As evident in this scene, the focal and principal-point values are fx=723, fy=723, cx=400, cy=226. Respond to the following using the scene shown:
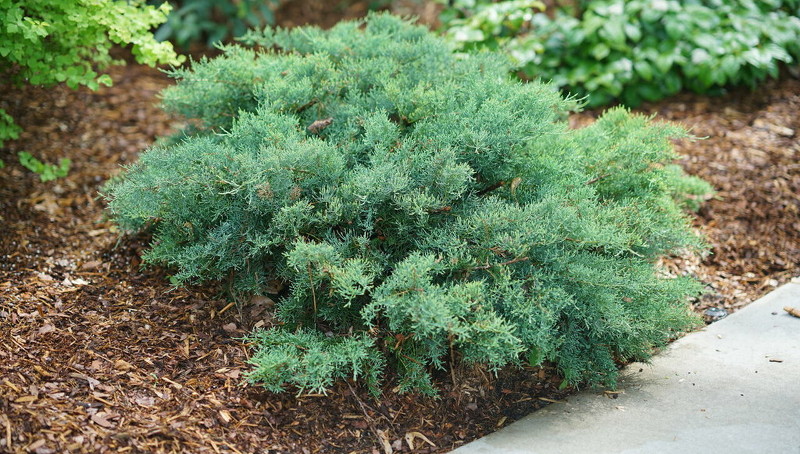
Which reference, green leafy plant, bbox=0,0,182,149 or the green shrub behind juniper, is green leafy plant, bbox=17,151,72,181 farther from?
the green shrub behind juniper

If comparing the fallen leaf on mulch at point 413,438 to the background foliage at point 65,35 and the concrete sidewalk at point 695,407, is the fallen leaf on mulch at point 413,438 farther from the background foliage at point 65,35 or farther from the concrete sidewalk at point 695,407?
the background foliage at point 65,35

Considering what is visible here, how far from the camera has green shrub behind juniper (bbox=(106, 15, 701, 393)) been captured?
8.75 feet

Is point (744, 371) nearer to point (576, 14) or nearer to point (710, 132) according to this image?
point (710, 132)

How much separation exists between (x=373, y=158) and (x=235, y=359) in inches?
38.9

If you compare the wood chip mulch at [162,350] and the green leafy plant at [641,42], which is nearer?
the wood chip mulch at [162,350]

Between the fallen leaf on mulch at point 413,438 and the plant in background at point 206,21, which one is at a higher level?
the plant in background at point 206,21

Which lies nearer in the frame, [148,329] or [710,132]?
[148,329]

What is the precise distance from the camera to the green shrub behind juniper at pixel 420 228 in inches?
105

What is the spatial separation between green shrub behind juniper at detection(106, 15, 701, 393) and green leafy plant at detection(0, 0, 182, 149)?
66 cm

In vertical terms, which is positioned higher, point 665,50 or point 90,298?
point 665,50

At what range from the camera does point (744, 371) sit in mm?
3086

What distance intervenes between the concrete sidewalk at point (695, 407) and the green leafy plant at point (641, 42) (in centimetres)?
241

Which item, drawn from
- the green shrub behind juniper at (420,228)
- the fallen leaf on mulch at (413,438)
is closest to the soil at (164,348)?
the fallen leaf on mulch at (413,438)

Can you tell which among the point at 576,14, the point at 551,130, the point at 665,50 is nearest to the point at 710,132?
the point at 665,50
